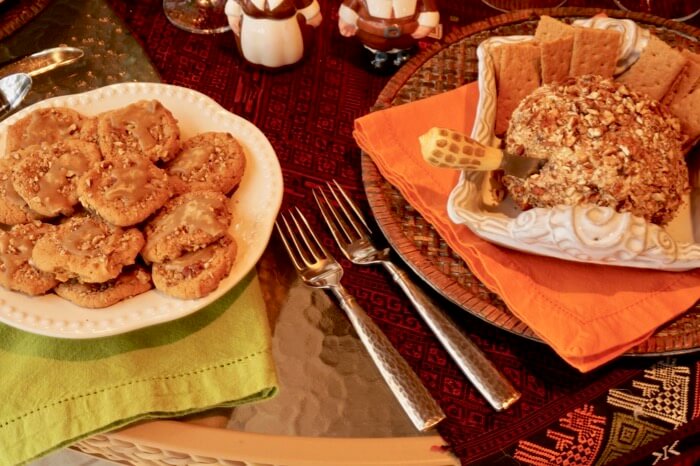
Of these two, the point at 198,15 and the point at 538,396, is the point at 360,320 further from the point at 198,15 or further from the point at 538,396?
the point at 198,15

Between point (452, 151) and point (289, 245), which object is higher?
point (452, 151)

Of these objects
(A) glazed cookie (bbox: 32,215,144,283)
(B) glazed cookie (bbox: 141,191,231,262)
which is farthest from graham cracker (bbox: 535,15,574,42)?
(A) glazed cookie (bbox: 32,215,144,283)

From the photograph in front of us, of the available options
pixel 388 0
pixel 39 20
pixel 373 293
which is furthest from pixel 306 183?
pixel 39 20

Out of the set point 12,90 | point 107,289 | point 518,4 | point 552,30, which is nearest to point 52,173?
point 107,289

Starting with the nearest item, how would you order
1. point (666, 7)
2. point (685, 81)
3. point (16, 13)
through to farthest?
point (685, 81) → point (16, 13) → point (666, 7)

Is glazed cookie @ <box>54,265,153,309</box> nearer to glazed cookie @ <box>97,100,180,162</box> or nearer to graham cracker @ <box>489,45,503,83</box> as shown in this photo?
glazed cookie @ <box>97,100,180,162</box>

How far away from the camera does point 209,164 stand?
906mm

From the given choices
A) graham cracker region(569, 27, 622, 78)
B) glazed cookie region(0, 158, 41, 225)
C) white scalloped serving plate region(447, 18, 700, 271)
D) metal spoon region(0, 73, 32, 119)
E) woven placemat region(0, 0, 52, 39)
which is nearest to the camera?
white scalloped serving plate region(447, 18, 700, 271)

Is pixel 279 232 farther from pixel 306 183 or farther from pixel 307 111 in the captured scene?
pixel 307 111

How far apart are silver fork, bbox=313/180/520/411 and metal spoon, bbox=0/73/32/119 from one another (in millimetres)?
556

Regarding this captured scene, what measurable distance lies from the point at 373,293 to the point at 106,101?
1.68ft

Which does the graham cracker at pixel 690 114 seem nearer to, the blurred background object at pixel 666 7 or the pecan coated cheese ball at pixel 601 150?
the pecan coated cheese ball at pixel 601 150

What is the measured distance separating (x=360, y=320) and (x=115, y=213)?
354 mm

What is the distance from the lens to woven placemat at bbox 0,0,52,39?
126 centimetres
